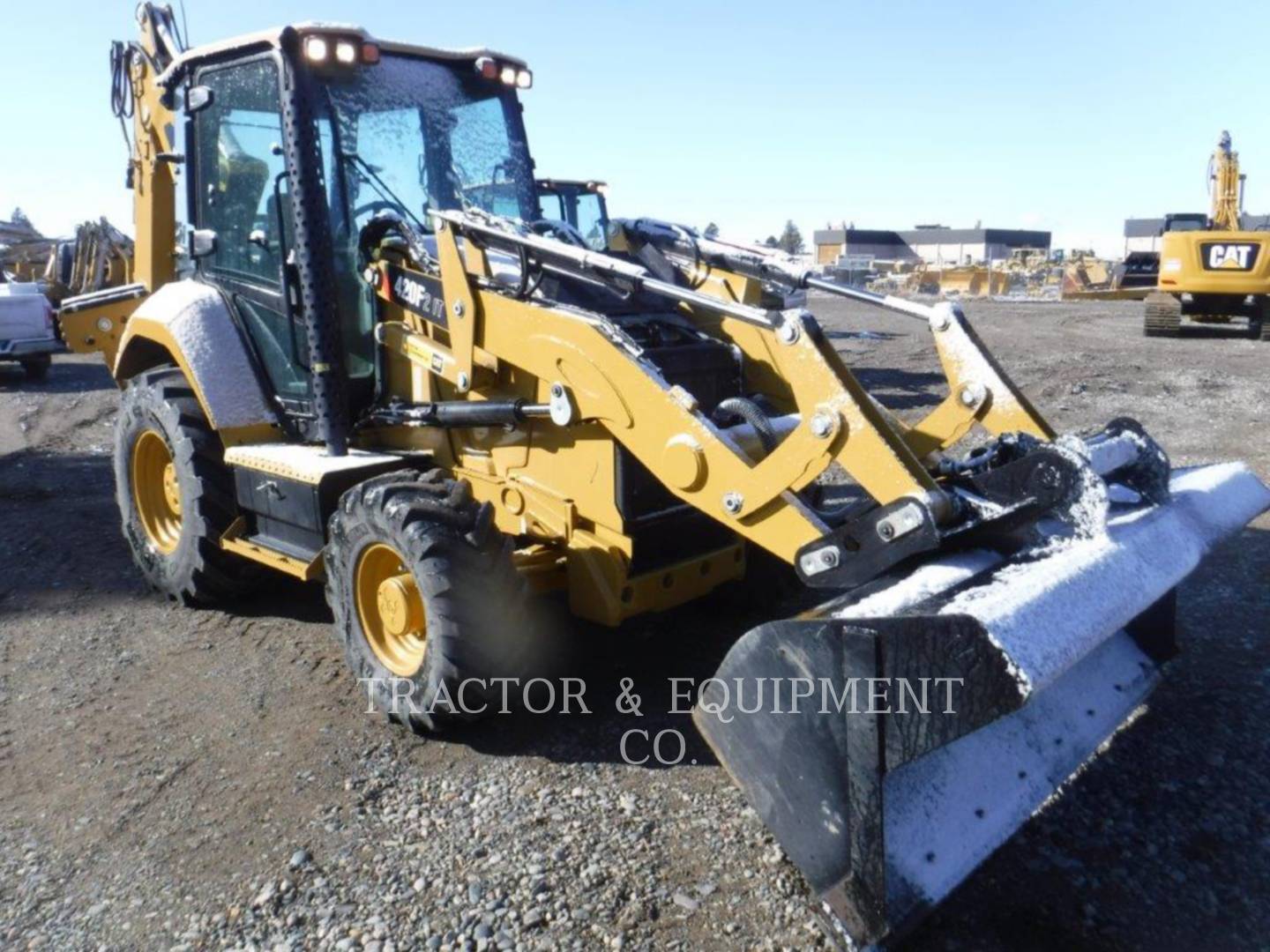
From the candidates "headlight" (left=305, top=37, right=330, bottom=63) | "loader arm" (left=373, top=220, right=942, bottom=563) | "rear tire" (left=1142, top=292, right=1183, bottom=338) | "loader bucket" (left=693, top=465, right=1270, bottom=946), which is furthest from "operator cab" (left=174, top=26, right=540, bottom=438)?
"rear tire" (left=1142, top=292, right=1183, bottom=338)

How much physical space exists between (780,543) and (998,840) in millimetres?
1069

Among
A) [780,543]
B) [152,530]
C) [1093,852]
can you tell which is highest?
[780,543]

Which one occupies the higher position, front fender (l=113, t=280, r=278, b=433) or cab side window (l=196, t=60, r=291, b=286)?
cab side window (l=196, t=60, r=291, b=286)

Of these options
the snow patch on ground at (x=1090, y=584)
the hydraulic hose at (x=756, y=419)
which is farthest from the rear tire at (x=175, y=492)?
the snow patch on ground at (x=1090, y=584)

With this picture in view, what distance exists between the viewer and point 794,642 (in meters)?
2.79

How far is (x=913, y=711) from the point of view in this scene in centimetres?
260

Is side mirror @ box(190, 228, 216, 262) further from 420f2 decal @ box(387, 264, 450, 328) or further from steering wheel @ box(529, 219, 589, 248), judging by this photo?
steering wheel @ box(529, 219, 589, 248)

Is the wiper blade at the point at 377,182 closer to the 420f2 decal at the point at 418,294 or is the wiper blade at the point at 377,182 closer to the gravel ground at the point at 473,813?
the 420f2 decal at the point at 418,294

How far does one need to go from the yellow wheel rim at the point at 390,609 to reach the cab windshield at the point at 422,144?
5.10 feet

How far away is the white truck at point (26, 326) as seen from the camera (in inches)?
582

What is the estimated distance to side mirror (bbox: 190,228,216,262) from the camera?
5184 millimetres

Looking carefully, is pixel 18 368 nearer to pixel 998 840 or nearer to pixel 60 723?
pixel 60 723

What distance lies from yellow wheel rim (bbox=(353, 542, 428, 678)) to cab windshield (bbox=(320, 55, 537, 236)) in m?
1.56

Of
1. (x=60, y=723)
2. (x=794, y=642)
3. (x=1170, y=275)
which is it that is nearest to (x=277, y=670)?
(x=60, y=723)
